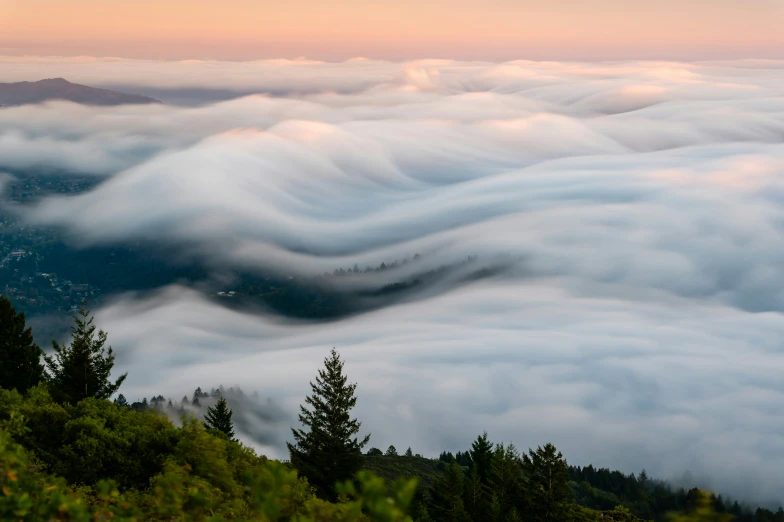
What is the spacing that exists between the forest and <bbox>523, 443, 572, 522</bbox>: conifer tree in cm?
9

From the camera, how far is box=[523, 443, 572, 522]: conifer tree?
50781 millimetres

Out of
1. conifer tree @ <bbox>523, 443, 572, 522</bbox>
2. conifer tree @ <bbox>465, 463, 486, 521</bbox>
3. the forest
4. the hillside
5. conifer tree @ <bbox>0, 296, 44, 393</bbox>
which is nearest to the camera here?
the forest

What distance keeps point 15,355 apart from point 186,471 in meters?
31.8

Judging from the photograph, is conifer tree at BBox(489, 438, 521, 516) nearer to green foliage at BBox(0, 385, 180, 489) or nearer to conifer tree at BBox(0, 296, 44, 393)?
green foliage at BBox(0, 385, 180, 489)

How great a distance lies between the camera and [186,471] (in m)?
23.1

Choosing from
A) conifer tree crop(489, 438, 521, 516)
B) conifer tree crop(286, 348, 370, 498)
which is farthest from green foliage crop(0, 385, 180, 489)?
conifer tree crop(489, 438, 521, 516)

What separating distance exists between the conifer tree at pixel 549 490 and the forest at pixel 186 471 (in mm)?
90

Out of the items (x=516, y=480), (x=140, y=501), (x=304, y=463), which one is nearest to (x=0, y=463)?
(x=140, y=501)

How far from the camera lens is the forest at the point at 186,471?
37.6ft

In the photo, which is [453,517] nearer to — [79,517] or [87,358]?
[87,358]

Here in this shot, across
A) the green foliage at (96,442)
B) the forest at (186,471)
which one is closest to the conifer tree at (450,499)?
the forest at (186,471)

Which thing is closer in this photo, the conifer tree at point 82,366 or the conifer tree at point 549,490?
the conifer tree at point 82,366

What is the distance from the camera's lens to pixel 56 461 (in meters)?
26.8

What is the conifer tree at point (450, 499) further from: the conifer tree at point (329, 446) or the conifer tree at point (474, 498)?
the conifer tree at point (329, 446)
